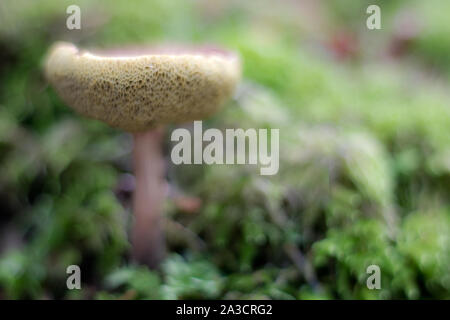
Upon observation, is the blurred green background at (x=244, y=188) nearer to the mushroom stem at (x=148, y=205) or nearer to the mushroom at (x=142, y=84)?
the mushroom stem at (x=148, y=205)

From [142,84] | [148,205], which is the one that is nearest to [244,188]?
[148,205]

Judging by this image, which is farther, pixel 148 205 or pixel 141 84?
pixel 148 205

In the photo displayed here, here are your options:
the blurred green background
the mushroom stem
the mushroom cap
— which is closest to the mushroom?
the mushroom cap

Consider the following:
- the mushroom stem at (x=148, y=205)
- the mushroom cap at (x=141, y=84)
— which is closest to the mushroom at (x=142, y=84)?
the mushroom cap at (x=141, y=84)

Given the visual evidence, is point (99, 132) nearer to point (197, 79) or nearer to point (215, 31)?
point (197, 79)

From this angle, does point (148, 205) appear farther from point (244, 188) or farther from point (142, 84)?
point (142, 84)

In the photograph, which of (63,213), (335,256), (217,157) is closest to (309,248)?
(335,256)
